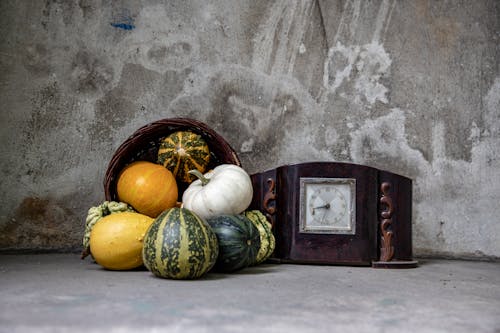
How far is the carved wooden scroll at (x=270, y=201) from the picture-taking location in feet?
9.44

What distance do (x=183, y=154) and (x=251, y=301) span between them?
129 cm

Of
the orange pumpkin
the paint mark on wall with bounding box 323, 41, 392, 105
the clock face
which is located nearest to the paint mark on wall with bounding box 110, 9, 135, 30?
the orange pumpkin

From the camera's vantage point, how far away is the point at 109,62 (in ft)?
11.5

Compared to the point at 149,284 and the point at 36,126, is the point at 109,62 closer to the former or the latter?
the point at 36,126

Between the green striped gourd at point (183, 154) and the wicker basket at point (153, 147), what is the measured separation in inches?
2.0

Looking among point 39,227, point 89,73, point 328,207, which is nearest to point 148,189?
point 328,207

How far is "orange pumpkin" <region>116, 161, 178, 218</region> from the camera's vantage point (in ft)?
9.10

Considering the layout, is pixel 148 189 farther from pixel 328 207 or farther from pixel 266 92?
pixel 266 92

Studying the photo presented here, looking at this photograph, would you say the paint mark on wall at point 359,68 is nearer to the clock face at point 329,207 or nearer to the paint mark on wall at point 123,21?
the clock face at point 329,207

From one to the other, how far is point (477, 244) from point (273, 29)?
172cm

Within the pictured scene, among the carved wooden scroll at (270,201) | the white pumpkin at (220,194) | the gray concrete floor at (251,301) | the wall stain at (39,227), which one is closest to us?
the gray concrete floor at (251,301)

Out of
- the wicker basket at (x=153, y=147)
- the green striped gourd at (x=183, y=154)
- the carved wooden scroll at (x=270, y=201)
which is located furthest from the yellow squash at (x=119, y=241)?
the carved wooden scroll at (x=270, y=201)

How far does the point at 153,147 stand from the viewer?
3.10 meters

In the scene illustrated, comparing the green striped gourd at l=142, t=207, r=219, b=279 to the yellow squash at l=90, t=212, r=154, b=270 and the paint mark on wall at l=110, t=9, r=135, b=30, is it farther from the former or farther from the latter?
the paint mark on wall at l=110, t=9, r=135, b=30
